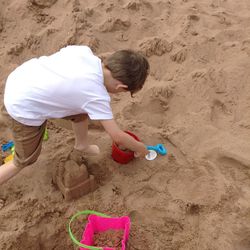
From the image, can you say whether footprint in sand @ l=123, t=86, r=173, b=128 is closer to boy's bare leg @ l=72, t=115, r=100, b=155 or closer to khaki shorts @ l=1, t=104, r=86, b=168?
boy's bare leg @ l=72, t=115, r=100, b=155

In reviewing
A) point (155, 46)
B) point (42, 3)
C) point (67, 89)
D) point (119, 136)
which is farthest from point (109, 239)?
point (42, 3)

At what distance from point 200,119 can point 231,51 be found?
29.9 inches

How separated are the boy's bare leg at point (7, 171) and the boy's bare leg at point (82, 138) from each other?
385 mm

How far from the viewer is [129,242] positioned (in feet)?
5.84

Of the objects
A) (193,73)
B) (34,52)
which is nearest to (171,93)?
(193,73)

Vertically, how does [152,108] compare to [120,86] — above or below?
below

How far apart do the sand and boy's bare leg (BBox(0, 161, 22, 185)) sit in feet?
0.32

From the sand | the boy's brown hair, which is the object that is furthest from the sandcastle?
the boy's brown hair

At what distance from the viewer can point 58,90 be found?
175 centimetres

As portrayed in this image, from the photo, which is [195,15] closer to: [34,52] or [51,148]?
[34,52]

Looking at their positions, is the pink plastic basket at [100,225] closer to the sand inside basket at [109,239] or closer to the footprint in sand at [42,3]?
the sand inside basket at [109,239]

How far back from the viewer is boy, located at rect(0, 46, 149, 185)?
1731mm

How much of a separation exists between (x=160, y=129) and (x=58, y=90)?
0.84 m

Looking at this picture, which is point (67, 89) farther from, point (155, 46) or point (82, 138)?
point (155, 46)
